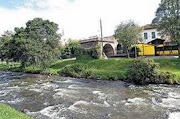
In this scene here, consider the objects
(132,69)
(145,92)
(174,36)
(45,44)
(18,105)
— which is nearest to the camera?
(18,105)

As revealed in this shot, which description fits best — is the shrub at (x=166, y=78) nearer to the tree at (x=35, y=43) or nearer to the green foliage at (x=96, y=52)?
the tree at (x=35, y=43)

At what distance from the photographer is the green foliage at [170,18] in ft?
137

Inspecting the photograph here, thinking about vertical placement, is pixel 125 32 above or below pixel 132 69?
above

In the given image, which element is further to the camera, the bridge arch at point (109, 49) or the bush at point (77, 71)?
the bridge arch at point (109, 49)

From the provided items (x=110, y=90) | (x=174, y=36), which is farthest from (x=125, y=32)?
(x=110, y=90)

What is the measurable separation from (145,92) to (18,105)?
1348 cm

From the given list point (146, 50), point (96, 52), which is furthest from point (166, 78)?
point (146, 50)

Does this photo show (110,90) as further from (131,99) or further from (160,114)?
(160,114)

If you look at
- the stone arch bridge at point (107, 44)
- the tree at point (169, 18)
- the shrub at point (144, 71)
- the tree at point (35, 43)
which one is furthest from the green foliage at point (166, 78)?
the stone arch bridge at point (107, 44)

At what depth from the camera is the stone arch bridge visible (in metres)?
64.8

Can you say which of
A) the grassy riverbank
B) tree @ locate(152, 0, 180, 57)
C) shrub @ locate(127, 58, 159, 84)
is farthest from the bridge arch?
shrub @ locate(127, 58, 159, 84)

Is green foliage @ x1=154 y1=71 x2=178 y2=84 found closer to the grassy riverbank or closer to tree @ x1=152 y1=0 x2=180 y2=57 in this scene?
the grassy riverbank

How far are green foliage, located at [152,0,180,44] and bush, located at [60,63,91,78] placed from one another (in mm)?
14911

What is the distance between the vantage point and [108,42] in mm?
68000
